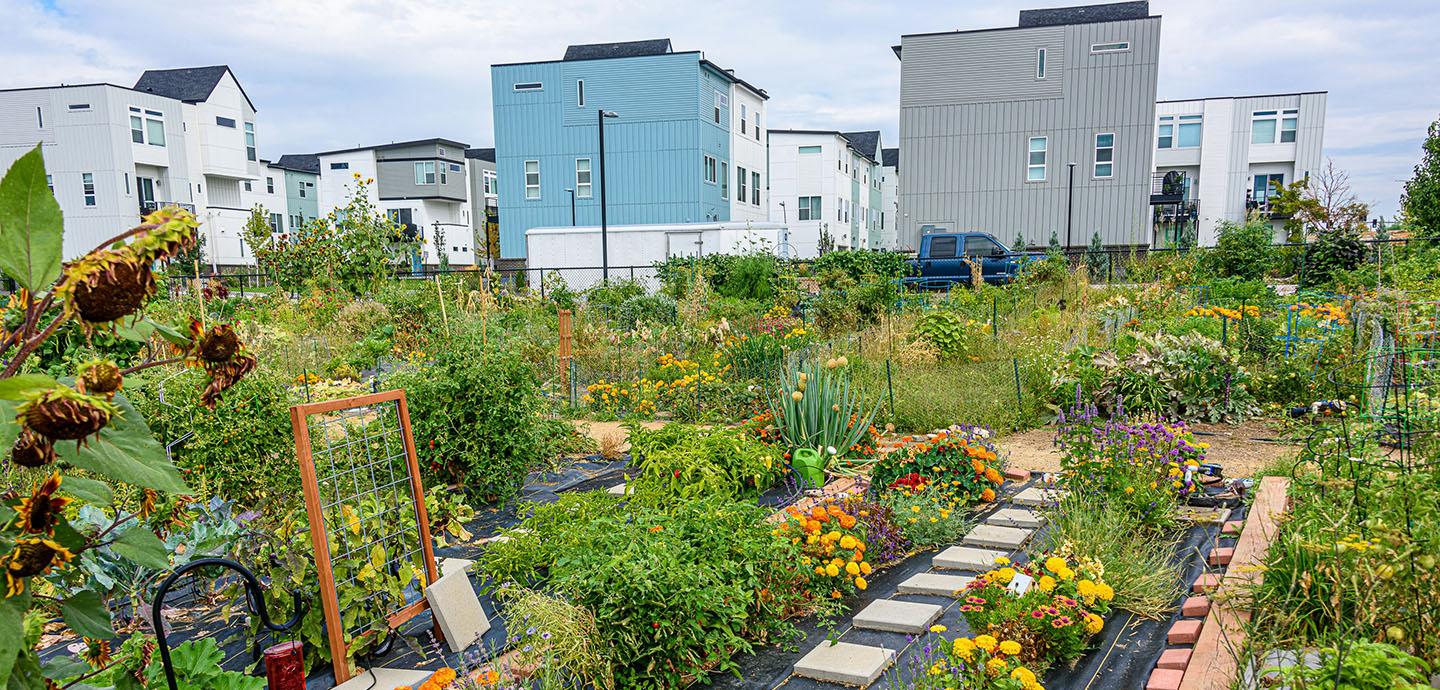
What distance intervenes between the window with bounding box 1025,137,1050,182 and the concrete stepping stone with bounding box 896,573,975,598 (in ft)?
76.2

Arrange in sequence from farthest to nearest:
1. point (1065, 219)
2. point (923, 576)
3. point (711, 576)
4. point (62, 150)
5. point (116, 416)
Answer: point (62, 150) < point (1065, 219) < point (923, 576) < point (711, 576) < point (116, 416)

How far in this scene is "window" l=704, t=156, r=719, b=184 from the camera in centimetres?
2692

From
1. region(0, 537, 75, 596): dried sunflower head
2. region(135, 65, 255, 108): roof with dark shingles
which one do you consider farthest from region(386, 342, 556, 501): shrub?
region(135, 65, 255, 108): roof with dark shingles

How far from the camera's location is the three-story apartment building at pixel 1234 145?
33656 millimetres

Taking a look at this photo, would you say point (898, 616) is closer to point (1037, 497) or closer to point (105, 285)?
point (1037, 497)

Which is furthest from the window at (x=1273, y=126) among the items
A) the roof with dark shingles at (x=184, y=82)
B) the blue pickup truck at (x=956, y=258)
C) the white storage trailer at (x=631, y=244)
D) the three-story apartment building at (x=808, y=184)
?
the roof with dark shingles at (x=184, y=82)

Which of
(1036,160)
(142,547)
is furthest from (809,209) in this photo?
(142,547)

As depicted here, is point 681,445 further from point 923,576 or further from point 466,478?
point 923,576

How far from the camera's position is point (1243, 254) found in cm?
1554

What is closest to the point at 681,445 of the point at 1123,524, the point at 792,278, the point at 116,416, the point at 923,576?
the point at 923,576

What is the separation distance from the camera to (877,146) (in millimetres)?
46250

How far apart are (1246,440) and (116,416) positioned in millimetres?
7556

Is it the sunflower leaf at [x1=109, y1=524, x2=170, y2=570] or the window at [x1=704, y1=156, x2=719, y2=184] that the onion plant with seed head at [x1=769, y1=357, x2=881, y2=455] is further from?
→ the window at [x1=704, y1=156, x2=719, y2=184]

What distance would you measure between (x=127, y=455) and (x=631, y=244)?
23.2 metres
